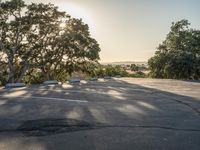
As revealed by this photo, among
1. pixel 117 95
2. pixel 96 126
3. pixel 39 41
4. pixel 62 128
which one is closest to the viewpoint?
pixel 62 128

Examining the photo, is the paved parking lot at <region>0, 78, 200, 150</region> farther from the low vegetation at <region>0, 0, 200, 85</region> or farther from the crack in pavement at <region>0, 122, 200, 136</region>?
the low vegetation at <region>0, 0, 200, 85</region>

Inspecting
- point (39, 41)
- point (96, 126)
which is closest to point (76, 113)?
point (96, 126)

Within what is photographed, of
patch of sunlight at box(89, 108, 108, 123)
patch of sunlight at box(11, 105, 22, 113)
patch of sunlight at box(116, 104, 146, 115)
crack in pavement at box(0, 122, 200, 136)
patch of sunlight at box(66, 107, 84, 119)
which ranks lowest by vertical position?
patch of sunlight at box(116, 104, 146, 115)

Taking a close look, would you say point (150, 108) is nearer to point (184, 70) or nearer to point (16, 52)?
point (16, 52)

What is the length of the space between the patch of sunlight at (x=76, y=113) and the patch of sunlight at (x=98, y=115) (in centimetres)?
27

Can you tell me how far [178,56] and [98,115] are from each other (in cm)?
3542

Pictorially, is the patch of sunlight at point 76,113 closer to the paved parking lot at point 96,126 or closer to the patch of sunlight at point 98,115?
the paved parking lot at point 96,126

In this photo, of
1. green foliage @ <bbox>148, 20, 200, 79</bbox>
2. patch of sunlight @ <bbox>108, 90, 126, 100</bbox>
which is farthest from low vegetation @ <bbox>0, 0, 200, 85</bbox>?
patch of sunlight @ <bbox>108, 90, 126, 100</bbox>

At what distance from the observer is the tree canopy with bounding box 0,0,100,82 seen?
113 feet

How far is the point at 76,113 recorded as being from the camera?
22.2 ft

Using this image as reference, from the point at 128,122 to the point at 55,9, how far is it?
105ft

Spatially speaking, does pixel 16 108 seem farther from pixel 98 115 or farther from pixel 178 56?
pixel 178 56

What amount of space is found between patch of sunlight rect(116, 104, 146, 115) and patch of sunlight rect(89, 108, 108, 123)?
64 cm

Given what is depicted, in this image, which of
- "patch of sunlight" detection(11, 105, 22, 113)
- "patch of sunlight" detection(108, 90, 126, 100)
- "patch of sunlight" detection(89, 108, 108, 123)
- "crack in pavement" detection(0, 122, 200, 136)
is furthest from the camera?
"patch of sunlight" detection(108, 90, 126, 100)
